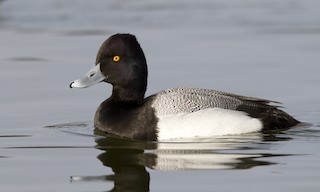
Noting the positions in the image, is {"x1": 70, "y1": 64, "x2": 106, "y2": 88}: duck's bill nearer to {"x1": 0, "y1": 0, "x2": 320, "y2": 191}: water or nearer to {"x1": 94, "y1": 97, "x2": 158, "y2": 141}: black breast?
{"x1": 94, "y1": 97, "x2": 158, "y2": 141}: black breast

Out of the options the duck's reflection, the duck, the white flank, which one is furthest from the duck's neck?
the white flank

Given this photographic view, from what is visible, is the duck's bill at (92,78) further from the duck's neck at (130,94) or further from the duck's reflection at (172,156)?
the duck's reflection at (172,156)

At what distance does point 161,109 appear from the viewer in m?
9.89

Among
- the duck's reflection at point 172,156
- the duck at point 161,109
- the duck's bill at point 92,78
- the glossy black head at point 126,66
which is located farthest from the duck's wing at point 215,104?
the duck's bill at point 92,78

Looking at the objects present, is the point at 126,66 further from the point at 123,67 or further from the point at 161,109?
the point at 161,109

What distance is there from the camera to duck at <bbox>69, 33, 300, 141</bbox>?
983 cm

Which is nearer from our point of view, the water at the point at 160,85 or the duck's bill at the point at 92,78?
the water at the point at 160,85

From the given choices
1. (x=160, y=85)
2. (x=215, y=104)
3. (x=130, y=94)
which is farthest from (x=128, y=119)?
(x=160, y=85)

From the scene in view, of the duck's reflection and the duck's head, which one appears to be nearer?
the duck's reflection

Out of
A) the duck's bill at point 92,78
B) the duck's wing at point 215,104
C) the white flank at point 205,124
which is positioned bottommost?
the white flank at point 205,124

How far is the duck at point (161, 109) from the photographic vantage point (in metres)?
9.83

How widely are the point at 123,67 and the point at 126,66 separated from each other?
0.03 metres

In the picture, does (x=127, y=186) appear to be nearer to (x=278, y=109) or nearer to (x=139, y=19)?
(x=278, y=109)

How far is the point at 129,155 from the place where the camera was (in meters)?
9.10
